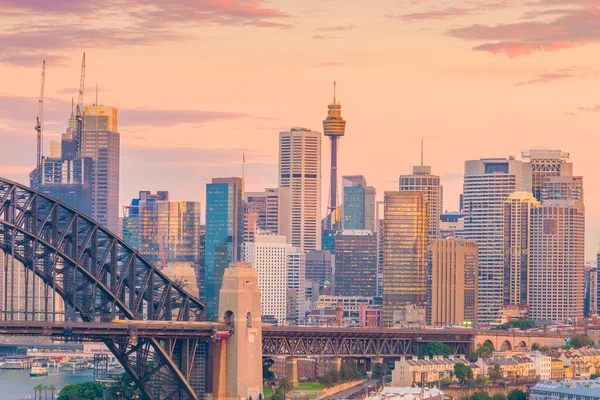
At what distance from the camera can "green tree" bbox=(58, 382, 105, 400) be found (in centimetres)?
16888

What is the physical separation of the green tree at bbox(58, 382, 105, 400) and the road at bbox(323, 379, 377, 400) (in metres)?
20.5

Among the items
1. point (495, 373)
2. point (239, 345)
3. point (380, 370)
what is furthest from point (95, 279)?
point (495, 373)

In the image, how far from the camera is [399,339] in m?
191

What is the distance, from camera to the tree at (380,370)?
185 meters

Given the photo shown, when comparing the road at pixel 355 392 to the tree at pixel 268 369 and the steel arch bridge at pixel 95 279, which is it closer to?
the tree at pixel 268 369

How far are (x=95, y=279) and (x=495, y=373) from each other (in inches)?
2087

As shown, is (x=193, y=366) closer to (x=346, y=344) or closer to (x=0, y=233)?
(x=0, y=233)

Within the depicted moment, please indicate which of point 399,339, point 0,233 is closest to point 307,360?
point 399,339

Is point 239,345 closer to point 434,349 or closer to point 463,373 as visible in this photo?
point 463,373

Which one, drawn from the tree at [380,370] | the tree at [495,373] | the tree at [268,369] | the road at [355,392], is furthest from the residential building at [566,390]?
the tree at [268,369]

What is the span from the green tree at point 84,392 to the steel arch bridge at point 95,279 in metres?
19.3

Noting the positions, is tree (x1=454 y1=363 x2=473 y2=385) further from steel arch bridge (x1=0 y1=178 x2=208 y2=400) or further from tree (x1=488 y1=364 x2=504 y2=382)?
steel arch bridge (x1=0 y1=178 x2=208 y2=400)

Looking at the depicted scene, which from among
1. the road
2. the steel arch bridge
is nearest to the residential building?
the road

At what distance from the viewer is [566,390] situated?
522 feet
